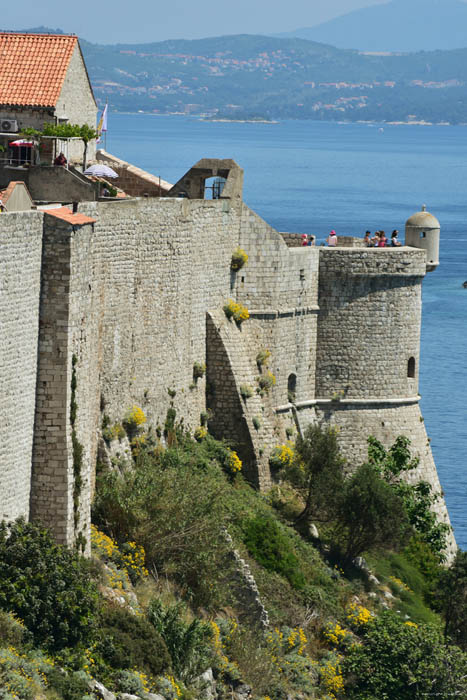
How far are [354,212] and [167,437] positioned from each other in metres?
87.2

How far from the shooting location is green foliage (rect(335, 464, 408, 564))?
127 ft

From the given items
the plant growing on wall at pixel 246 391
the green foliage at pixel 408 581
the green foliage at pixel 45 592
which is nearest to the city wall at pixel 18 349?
the green foliage at pixel 45 592

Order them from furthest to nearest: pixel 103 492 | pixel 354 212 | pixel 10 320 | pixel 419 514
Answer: pixel 354 212
pixel 419 514
pixel 103 492
pixel 10 320

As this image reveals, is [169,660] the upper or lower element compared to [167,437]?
lower

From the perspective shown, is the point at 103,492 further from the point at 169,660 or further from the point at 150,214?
the point at 150,214

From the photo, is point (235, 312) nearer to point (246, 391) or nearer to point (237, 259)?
point (237, 259)

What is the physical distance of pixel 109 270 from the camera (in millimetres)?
33500

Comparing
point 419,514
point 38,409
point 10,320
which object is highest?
point 10,320

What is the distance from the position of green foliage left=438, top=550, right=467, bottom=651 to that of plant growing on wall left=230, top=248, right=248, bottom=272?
9585 mm

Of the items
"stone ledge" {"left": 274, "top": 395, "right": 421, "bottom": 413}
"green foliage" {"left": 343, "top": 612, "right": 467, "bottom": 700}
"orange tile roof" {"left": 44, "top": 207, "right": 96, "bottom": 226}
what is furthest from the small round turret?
"orange tile roof" {"left": 44, "top": 207, "right": 96, "bottom": 226}

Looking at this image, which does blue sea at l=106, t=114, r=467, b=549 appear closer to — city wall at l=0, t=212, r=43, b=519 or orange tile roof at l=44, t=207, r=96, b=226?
Answer: orange tile roof at l=44, t=207, r=96, b=226

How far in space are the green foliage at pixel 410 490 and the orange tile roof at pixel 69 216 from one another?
16054 mm

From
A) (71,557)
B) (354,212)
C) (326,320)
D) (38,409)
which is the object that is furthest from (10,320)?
(354,212)

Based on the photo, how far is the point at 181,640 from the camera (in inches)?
1142
